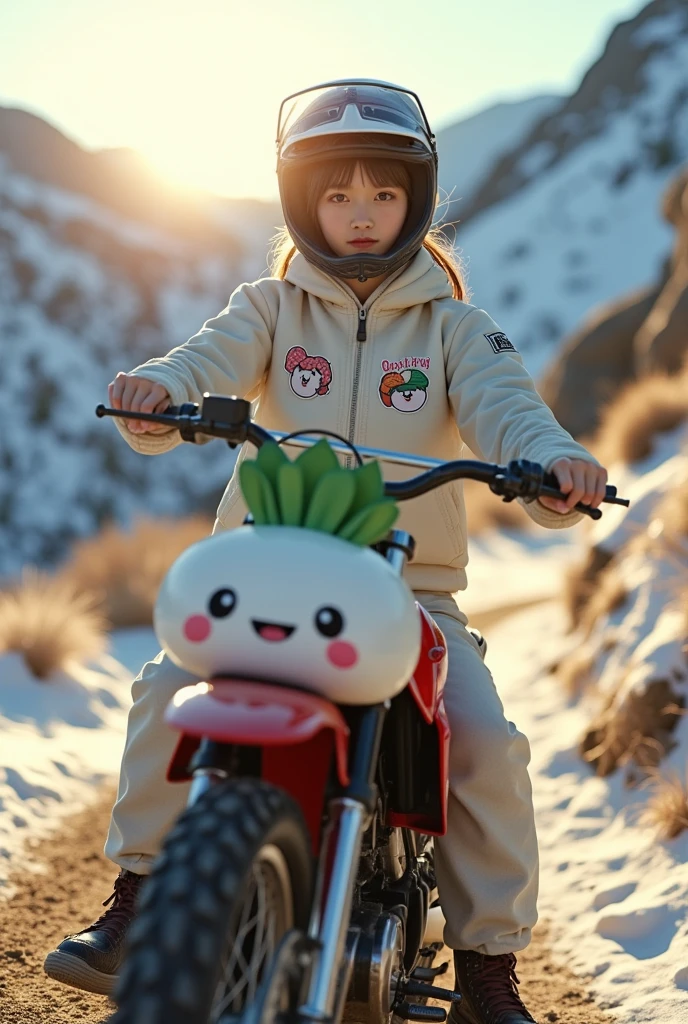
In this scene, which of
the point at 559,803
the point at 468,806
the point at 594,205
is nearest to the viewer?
the point at 468,806

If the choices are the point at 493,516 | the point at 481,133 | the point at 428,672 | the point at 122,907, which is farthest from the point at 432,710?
the point at 481,133

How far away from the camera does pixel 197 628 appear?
171 centimetres

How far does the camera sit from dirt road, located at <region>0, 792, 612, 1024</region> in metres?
2.88

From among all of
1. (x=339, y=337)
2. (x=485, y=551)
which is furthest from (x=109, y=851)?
(x=485, y=551)

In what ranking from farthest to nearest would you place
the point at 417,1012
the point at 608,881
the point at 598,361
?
the point at 598,361, the point at 608,881, the point at 417,1012

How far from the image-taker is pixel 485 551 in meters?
14.4

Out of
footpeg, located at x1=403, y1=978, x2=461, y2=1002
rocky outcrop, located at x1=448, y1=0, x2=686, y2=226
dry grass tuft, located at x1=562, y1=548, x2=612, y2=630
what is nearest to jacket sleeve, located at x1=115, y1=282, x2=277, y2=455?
footpeg, located at x1=403, y1=978, x2=461, y2=1002

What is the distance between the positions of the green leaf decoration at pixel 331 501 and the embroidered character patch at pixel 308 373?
43.5 inches

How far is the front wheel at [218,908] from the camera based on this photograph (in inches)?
52.0

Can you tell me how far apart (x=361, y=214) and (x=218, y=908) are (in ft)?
6.72

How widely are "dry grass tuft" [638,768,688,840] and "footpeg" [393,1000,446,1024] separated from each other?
1755 millimetres

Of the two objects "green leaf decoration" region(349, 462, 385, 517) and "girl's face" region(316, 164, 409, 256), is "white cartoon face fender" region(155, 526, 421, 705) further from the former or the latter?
"girl's face" region(316, 164, 409, 256)

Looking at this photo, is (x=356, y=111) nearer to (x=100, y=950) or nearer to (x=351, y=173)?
(x=351, y=173)

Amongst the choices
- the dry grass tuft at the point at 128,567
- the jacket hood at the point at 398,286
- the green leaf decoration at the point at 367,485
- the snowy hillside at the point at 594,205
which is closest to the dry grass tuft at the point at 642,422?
the dry grass tuft at the point at 128,567
